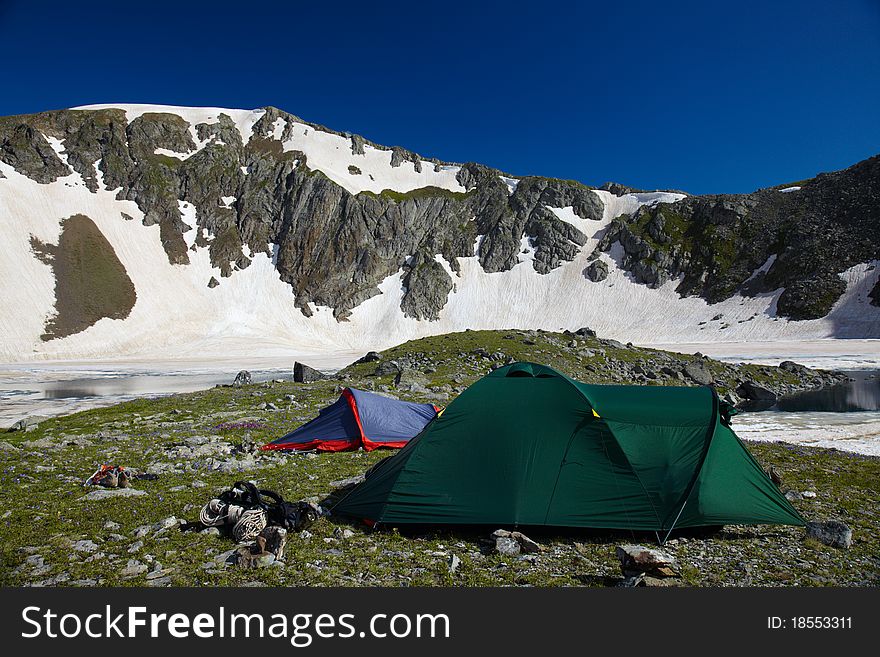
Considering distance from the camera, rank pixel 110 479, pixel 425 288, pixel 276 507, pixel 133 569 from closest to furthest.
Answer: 1. pixel 133 569
2. pixel 276 507
3. pixel 110 479
4. pixel 425 288

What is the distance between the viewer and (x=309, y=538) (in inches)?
294

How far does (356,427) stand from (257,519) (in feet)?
25.7

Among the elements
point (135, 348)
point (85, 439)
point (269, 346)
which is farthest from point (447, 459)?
point (135, 348)

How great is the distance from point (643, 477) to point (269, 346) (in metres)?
95.8

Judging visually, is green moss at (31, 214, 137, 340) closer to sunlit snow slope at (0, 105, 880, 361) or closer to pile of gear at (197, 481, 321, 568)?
sunlit snow slope at (0, 105, 880, 361)

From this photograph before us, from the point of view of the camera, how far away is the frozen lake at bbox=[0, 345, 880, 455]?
62.6ft

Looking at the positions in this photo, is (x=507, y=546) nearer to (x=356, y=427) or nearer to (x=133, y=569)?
(x=133, y=569)

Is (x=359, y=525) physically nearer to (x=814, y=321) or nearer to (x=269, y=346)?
(x=269, y=346)

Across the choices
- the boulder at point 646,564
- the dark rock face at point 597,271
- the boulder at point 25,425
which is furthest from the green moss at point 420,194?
the boulder at point 646,564

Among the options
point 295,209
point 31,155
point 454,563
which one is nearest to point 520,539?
point 454,563

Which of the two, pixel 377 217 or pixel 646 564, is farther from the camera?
pixel 377 217

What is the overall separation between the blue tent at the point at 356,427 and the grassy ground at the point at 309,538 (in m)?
0.78

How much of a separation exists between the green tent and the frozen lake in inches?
471

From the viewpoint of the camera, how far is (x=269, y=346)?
9562 centimetres
